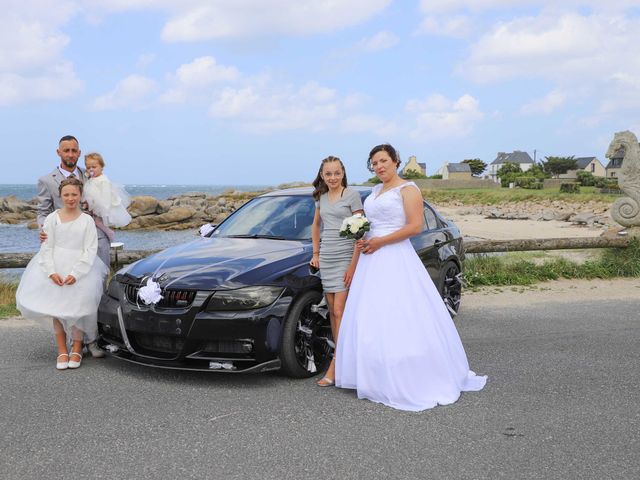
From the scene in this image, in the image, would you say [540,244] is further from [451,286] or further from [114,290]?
[114,290]

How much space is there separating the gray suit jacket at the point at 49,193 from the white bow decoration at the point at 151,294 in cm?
164

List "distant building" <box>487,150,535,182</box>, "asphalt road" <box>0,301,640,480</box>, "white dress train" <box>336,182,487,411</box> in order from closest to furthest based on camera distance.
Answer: "asphalt road" <box>0,301,640,480</box>
"white dress train" <box>336,182,487,411</box>
"distant building" <box>487,150,535,182</box>

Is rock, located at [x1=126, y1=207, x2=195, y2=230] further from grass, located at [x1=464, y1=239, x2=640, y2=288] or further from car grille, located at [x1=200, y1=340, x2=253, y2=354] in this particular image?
car grille, located at [x1=200, y1=340, x2=253, y2=354]

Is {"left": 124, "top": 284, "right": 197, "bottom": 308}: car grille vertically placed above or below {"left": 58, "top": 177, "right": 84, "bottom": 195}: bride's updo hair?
below

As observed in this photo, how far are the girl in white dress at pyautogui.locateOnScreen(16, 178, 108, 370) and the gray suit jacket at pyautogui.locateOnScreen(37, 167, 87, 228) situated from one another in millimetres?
374

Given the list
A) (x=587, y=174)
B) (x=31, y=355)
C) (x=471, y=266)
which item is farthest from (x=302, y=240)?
(x=587, y=174)

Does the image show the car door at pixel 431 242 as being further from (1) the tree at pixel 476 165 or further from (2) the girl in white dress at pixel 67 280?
(1) the tree at pixel 476 165

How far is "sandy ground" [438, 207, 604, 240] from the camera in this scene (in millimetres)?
29062

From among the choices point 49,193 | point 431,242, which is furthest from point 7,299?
point 431,242

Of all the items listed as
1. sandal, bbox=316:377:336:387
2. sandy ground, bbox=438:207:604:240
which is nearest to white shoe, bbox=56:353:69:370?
sandal, bbox=316:377:336:387

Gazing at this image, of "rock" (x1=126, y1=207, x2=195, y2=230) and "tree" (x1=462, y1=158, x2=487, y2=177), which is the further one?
"tree" (x1=462, y1=158, x2=487, y2=177)

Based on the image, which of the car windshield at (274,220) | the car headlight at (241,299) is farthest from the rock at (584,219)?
the car headlight at (241,299)

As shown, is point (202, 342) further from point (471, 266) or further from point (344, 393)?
point (471, 266)

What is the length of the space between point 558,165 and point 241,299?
105 meters
